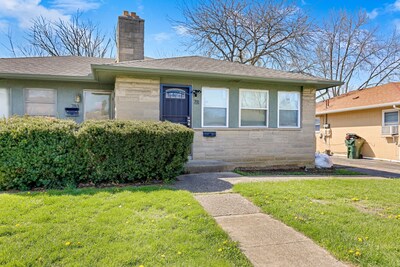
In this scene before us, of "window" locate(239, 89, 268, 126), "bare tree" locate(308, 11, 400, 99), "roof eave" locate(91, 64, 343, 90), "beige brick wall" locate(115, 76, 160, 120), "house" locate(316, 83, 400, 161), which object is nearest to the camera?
"roof eave" locate(91, 64, 343, 90)

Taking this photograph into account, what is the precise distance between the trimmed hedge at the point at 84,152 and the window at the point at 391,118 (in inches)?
459

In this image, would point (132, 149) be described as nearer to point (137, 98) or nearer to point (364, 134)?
point (137, 98)

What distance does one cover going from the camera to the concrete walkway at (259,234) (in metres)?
2.59

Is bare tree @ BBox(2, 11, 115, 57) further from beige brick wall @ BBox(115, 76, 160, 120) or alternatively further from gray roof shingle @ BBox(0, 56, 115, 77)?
beige brick wall @ BBox(115, 76, 160, 120)

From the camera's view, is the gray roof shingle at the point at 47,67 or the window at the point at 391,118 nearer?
the gray roof shingle at the point at 47,67

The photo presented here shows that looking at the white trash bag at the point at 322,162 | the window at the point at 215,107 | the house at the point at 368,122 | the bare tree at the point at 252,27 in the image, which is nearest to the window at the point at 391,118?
the house at the point at 368,122

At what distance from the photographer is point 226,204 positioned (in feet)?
14.1

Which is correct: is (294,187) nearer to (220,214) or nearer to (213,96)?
(220,214)

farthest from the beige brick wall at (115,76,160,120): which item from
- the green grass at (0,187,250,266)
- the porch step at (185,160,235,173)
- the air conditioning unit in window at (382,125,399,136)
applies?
the air conditioning unit in window at (382,125,399,136)

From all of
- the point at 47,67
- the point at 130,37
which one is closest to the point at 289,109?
the point at 130,37

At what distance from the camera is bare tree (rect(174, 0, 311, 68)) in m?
18.9

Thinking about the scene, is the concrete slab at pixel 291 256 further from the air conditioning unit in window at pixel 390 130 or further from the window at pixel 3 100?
the air conditioning unit in window at pixel 390 130

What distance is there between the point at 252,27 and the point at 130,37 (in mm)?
13144

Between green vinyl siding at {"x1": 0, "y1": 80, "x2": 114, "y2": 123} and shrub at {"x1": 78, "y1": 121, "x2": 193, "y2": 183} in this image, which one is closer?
shrub at {"x1": 78, "y1": 121, "x2": 193, "y2": 183}
